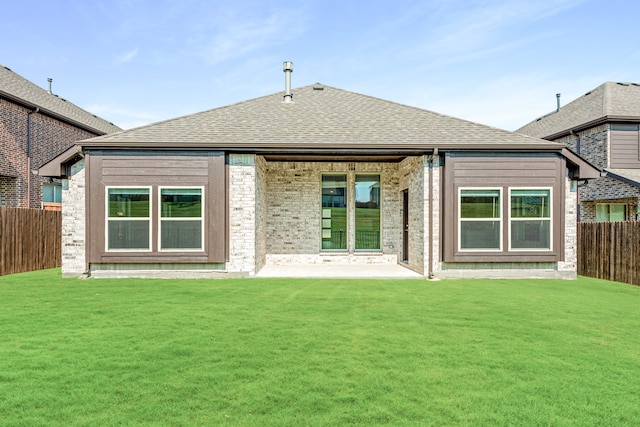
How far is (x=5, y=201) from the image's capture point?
14.8m

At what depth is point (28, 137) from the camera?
15.4m

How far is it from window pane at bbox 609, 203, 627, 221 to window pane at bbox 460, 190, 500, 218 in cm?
918

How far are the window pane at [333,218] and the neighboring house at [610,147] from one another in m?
10.1

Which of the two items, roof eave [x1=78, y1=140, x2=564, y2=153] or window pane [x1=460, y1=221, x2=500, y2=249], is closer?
roof eave [x1=78, y1=140, x2=564, y2=153]

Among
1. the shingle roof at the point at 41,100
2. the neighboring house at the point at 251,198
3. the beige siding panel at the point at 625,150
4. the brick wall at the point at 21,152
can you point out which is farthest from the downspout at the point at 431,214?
the shingle roof at the point at 41,100

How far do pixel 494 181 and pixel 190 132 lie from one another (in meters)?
8.05

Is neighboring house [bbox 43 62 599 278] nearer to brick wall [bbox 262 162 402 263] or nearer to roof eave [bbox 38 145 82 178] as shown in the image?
roof eave [bbox 38 145 82 178]

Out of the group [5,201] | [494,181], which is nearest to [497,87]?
[494,181]

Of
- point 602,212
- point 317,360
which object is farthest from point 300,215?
point 602,212

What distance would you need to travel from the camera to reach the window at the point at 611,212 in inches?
576

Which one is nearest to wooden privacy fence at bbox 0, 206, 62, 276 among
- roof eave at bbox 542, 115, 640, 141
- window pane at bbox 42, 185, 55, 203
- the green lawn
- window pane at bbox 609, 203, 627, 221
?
the green lawn

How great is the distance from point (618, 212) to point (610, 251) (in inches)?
289

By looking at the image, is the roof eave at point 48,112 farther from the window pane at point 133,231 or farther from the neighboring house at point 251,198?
the window pane at point 133,231

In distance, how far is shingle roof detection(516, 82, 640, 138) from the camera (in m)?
14.8
